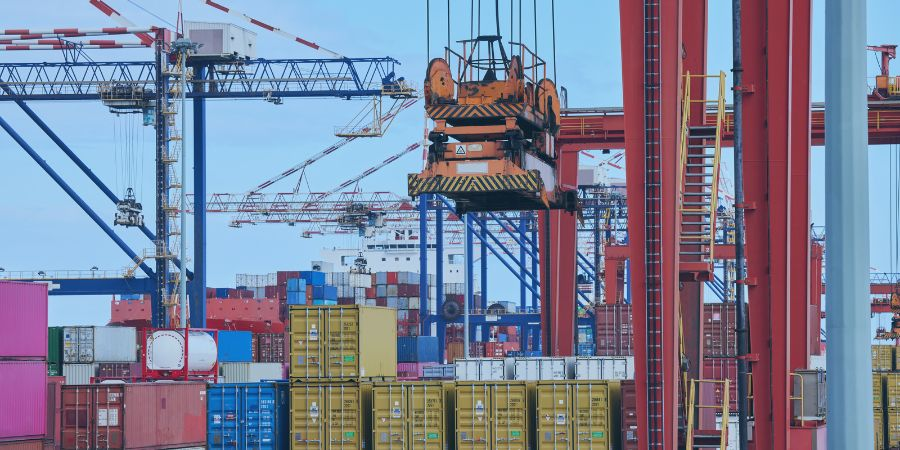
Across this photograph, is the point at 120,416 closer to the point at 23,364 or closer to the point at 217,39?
the point at 23,364

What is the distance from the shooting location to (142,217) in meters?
61.2

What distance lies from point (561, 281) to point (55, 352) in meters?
17.2

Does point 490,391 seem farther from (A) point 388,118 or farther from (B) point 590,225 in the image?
(B) point 590,225

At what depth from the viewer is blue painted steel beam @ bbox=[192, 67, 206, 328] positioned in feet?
191

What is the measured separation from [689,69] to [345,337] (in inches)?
412

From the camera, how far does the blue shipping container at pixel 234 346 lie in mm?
55484

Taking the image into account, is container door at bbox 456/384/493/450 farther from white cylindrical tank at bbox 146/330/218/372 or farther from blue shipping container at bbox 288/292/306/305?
blue shipping container at bbox 288/292/306/305

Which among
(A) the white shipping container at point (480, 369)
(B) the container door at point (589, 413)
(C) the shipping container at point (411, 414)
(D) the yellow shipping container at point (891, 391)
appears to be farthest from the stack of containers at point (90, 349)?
(D) the yellow shipping container at point (891, 391)

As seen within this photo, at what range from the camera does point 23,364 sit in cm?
3084

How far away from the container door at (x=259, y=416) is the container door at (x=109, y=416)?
2875mm

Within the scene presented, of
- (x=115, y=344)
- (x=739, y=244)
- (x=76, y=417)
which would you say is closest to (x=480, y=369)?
(x=76, y=417)

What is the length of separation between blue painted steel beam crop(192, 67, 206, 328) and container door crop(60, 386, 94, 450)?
911 inches

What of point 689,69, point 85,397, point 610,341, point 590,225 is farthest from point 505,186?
point 590,225

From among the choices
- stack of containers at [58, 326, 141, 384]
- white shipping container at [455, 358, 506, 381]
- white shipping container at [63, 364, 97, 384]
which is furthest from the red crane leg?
white shipping container at [63, 364, 97, 384]
